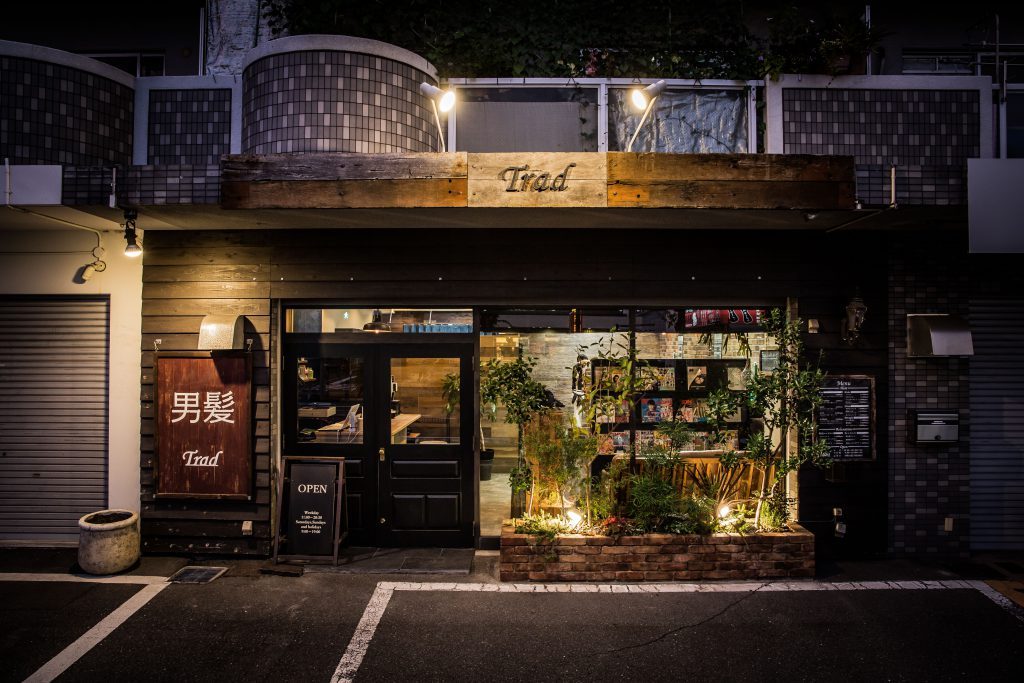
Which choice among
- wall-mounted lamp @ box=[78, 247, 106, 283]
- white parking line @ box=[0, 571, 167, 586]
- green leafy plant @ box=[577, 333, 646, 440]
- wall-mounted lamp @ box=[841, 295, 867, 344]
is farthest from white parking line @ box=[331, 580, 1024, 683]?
wall-mounted lamp @ box=[78, 247, 106, 283]

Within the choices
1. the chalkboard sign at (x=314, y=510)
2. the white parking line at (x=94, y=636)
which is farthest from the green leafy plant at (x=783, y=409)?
the white parking line at (x=94, y=636)

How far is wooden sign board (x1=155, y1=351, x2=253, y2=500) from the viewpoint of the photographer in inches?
248

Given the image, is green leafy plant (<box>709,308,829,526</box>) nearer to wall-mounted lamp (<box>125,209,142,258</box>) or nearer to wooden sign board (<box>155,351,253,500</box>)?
wooden sign board (<box>155,351,253,500</box>)

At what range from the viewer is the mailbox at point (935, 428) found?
6.30 metres

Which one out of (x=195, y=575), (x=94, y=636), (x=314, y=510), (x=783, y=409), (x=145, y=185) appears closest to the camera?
(x=94, y=636)

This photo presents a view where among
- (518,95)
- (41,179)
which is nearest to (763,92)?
(518,95)

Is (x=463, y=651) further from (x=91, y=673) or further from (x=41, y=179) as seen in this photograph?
(x=41, y=179)

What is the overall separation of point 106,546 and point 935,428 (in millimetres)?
9265

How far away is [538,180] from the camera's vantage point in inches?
209

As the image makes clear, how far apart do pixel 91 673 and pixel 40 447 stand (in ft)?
12.9

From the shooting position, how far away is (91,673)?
166 inches

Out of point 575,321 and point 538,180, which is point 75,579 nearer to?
point 575,321

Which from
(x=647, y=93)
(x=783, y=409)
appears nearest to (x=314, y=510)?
(x=783, y=409)

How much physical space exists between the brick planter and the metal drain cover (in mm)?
3125
